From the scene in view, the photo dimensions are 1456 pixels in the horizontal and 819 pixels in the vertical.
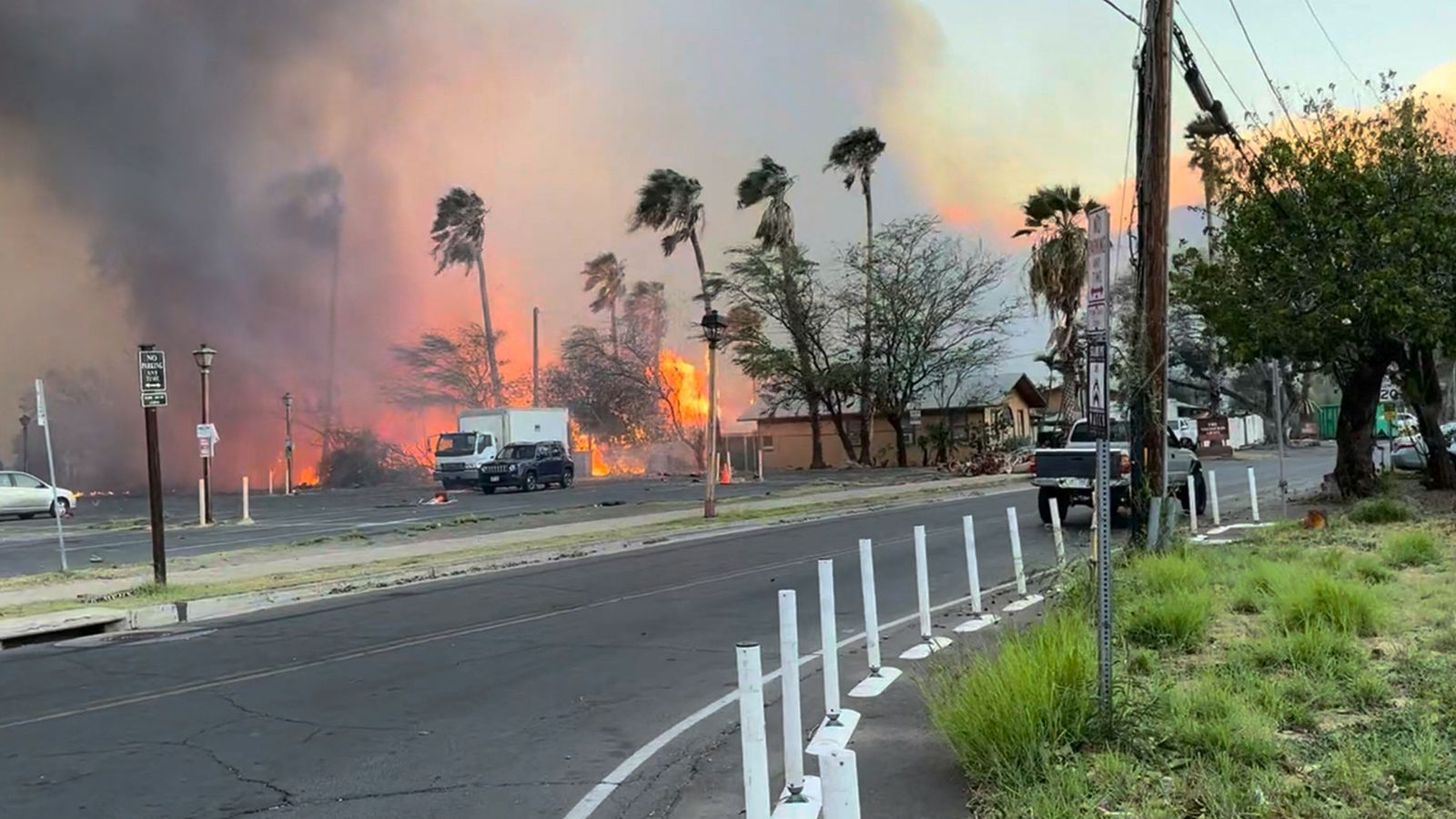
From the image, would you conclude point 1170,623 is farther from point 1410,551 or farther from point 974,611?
point 1410,551

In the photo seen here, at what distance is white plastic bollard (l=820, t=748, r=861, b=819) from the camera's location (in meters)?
3.08

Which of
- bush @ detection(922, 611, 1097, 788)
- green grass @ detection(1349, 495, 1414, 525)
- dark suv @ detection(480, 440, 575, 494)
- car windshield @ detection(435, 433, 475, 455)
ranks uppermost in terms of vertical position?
car windshield @ detection(435, 433, 475, 455)

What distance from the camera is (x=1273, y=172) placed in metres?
16.4

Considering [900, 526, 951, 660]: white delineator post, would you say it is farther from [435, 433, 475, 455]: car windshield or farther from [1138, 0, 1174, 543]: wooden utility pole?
[435, 433, 475, 455]: car windshield

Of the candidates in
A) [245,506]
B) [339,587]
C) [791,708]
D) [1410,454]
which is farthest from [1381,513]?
[245,506]

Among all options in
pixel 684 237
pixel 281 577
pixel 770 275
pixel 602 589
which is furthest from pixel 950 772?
pixel 684 237

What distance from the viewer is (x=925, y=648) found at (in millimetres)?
7863

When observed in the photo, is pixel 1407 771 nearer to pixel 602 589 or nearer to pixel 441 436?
pixel 602 589

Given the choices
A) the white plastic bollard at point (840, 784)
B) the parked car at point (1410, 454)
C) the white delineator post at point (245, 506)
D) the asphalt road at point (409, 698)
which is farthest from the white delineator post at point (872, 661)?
the parked car at point (1410, 454)

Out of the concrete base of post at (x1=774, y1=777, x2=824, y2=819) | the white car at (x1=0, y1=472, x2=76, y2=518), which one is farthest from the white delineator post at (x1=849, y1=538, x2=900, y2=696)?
the white car at (x1=0, y1=472, x2=76, y2=518)

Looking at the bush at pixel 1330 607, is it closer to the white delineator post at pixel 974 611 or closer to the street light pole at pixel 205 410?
the white delineator post at pixel 974 611

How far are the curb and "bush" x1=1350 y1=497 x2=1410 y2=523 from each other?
9.55 metres

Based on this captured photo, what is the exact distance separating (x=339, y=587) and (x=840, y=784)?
36.3ft

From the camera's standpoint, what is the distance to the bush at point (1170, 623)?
6910 mm
